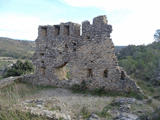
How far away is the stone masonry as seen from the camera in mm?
12547

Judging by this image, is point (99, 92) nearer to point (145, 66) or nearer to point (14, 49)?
point (145, 66)

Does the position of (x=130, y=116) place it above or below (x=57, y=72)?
below

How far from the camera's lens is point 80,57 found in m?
13.5

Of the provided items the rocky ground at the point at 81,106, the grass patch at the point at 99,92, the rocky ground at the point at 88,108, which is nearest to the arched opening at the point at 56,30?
the grass patch at the point at 99,92

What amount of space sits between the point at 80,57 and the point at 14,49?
60.1 meters

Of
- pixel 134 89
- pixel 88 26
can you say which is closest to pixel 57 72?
pixel 88 26

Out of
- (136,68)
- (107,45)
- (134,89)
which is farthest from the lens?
(136,68)

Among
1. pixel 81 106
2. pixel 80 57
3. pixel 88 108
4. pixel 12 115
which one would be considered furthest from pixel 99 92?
pixel 12 115

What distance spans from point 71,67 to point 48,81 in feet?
5.82

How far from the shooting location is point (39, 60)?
14734 mm

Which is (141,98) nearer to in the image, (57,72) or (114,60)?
(114,60)

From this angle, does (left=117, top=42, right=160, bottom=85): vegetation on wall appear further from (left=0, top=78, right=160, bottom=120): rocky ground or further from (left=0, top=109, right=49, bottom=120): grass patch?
(left=0, top=109, right=49, bottom=120): grass patch

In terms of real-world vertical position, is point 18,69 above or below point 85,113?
above

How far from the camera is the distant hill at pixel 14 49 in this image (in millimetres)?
62375
